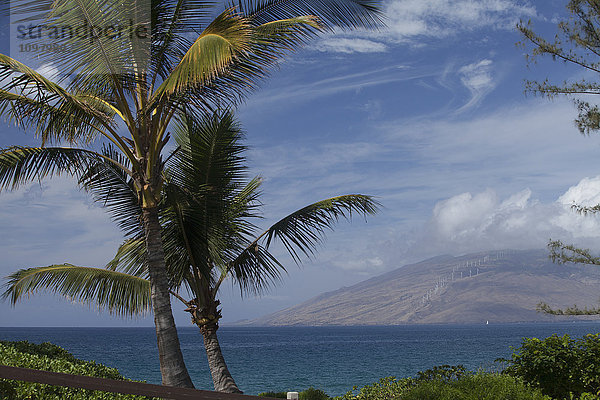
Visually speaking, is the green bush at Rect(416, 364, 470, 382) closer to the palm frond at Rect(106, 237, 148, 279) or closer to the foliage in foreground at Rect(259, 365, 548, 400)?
the foliage in foreground at Rect(259, 365, 548, 400)

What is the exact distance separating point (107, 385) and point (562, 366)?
25.2ft

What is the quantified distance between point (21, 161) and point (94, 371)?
11.7 ft

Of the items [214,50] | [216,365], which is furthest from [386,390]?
[214,50]

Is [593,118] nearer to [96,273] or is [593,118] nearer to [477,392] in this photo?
[477,392]

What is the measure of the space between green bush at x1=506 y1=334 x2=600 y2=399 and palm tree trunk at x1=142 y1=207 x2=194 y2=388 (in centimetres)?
550

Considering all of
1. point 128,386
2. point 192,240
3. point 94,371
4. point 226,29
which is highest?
point 226,29

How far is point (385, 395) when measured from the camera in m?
9.50

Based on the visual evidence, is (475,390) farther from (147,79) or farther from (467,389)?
(147,79)

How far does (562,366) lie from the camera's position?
848 centimetres

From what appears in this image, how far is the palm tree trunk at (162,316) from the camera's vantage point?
312 inches

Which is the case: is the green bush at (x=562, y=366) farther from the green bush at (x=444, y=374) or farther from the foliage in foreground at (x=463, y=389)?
the green bush at (x=444, y=374)

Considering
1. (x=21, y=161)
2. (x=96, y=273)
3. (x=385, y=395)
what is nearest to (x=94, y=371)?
(x=96, y=273)

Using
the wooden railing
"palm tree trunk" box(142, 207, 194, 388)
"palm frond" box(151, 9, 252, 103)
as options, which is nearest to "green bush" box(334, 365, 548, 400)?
"palm tree trunk" box(142, 207, 194, 388)

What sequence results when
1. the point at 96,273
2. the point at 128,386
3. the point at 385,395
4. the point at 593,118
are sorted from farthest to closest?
the point at 593,118 → the point at 96,273 → the point at 385,395 → the point at 128,386
